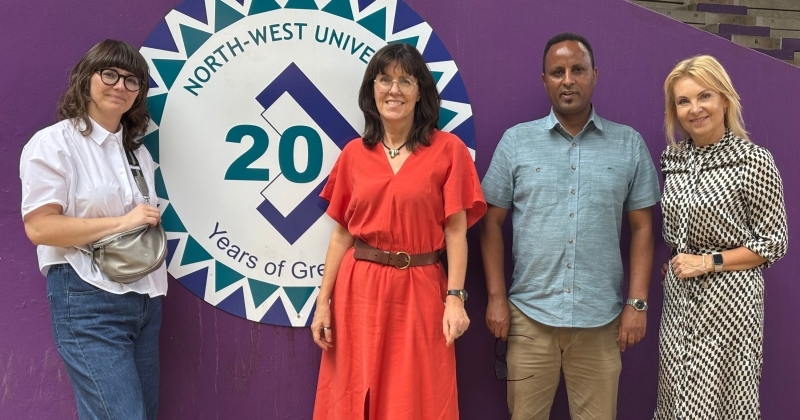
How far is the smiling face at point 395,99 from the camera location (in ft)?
7.60

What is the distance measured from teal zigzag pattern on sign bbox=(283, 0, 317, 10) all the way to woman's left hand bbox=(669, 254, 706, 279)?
152cm

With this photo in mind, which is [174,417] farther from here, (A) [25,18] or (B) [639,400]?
(B) [639,400]

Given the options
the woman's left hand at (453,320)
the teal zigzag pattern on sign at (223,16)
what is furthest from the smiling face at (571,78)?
the teal zigzag pattern on sign at (223,16)

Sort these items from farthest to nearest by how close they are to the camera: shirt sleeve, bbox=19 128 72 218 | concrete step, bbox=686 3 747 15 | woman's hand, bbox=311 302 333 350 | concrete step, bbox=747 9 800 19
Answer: concrete step, bbox=747 9 800 19 → concrete step, bbox=686 3 747 15 → woman's hand, bbox=311 302 333 350 → shirt sleeve, bbox=19 128 72 218

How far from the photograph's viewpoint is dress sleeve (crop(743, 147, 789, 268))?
88.5 inches

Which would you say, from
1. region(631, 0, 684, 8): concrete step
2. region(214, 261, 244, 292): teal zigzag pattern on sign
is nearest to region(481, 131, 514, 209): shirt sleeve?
region(214, 261, 244, 292): teal zigzag pattern on sign

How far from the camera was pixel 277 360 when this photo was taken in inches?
108

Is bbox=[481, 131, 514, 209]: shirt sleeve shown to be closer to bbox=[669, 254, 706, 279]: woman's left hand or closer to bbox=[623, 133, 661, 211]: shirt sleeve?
bbox=[623, 133, 661, 211]: shirt sleeve

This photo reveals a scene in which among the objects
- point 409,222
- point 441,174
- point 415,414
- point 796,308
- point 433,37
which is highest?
point 433,37

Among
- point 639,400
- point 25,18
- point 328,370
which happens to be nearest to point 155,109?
point 25,18

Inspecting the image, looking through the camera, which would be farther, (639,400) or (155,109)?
(639,400)

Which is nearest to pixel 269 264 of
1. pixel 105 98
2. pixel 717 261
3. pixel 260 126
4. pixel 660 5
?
pixel 260 126

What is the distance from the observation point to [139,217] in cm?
217

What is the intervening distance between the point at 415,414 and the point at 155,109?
137 cm
